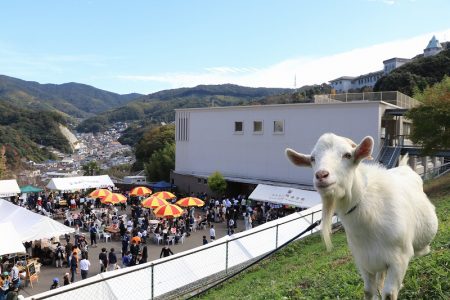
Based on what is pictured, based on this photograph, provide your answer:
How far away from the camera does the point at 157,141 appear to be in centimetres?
6450

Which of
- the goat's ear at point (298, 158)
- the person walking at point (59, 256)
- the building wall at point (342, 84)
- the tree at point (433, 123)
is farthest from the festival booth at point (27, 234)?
the building wall at point (342, 84)

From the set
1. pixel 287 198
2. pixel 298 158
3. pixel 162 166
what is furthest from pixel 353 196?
pixel 162 166

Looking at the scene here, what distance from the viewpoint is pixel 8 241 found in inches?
502

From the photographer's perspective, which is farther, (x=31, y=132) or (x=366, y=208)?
(x=31, y=132)

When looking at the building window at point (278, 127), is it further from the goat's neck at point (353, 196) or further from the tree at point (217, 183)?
the goat's neck at point (353, 196)

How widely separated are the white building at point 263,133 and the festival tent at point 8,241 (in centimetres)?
2121

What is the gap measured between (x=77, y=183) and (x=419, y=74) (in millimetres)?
62389

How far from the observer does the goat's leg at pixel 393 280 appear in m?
2.78

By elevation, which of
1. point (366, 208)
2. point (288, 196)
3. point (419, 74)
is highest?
point (419, 74)

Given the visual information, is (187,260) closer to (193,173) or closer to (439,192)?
(439,192)

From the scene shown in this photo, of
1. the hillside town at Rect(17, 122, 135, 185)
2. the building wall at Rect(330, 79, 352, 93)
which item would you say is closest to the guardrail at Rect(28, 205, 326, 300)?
the hillside town at Rect(17, 122, 135, 185)

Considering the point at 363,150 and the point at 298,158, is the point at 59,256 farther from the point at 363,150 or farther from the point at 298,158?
the point at 363,150

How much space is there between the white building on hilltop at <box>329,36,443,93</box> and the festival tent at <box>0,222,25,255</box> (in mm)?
116665

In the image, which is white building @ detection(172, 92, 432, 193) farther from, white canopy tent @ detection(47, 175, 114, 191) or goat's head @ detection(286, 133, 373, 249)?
goat's head @ detection(286, 133, 373, 249)
